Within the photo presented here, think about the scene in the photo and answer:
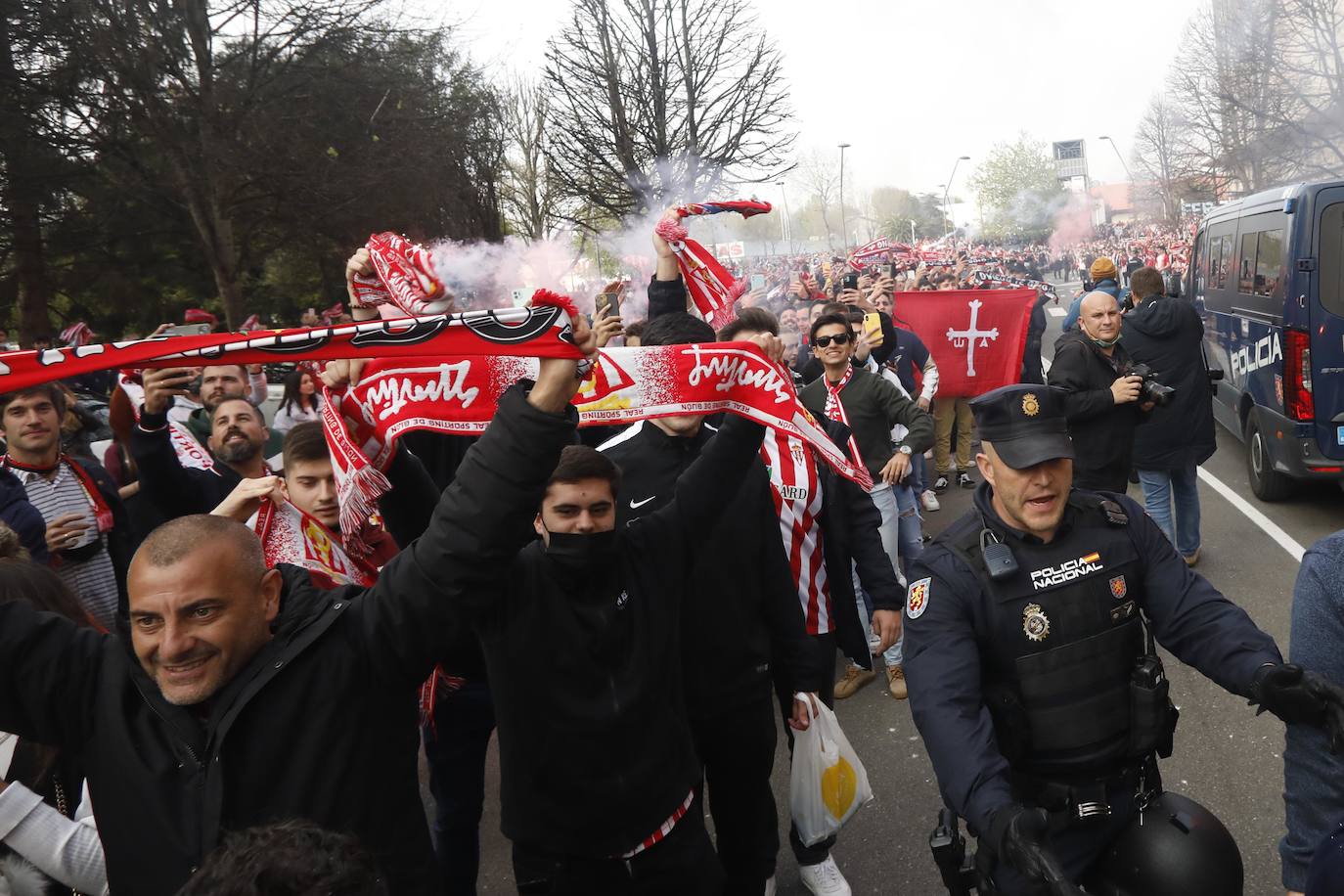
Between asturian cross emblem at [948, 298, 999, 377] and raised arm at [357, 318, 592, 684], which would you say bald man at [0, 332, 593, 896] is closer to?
raised arm at [357, 318, 592, 684]

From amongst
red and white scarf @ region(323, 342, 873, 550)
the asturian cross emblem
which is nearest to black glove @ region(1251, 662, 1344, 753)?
red and white scarf @ region(323, 342, 873, 550)

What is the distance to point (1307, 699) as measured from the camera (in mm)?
2041

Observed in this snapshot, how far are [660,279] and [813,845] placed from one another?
254 centimetres

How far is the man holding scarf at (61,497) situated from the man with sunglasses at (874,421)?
347cm

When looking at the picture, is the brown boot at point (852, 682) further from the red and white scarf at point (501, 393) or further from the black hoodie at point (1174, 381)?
the red and white scarf at point (501, 393)

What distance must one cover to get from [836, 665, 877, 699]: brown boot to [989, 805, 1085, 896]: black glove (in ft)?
11.2

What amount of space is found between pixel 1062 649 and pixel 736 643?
1.13 meters

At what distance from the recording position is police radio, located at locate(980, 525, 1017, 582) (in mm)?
2459

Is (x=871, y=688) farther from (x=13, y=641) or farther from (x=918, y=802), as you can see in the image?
(x=13, y=641)

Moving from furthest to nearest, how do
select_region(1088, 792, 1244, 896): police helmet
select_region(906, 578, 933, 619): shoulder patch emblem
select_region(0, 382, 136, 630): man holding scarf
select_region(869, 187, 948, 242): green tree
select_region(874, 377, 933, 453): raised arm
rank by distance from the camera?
select_region(869, 187, 948, 242): green tree, select_region(874, 377, 933, 453): raised arm, select_region(0, 382, 136, 630): man holding scarf, select_region(906, 578, 933, 619): shoulder patch emblem, select_region(1088, 792, 1244, 896): police helmet

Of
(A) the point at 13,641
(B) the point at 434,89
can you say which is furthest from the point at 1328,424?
(B) the point at 434,89

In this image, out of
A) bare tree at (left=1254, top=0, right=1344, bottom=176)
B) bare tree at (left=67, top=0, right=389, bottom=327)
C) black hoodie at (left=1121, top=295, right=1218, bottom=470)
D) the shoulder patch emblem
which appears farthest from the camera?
bare tree at (left=1254, top=0, right=1344, bottom=176)

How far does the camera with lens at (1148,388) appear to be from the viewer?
216 inches

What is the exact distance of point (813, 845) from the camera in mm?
3617
